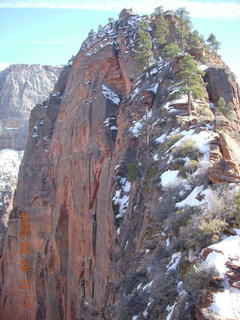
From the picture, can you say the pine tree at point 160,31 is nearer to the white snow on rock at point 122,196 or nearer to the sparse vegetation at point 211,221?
the white snow on rock at point 122,196

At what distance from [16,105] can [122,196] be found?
108976 mm

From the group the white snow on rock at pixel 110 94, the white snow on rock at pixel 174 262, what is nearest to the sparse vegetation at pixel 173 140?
the white snow on rock at pixel 174 262

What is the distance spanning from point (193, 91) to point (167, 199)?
12447mm

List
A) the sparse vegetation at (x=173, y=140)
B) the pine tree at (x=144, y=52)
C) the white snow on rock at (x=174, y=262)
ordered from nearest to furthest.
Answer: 1. the white snow on rock at (x=174, y=262)
2. the sparse vegetation at (x=173, y=140)
3. the pine tree at (x=144, y=52)

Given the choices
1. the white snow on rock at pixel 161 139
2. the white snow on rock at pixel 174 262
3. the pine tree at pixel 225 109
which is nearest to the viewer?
the white snow on rock at pixel 174 262

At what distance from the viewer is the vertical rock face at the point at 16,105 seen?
100250mm

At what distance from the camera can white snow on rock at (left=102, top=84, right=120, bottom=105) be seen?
113 feet

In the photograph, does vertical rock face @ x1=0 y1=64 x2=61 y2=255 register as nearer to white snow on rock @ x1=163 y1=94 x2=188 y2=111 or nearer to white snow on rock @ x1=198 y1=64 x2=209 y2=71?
white snow on rock @ x1=198 y1=64 x2=209 y2=71

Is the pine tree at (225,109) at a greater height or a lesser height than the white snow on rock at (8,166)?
greater

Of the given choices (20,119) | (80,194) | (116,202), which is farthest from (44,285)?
(20,119)

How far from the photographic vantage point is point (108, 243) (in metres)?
22.8

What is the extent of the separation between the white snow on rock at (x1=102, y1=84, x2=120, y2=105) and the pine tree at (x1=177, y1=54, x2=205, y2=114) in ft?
34.6

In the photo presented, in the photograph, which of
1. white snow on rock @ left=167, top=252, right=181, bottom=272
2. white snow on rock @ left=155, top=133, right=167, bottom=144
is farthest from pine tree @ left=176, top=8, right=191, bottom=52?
white snow on rock @ left=167, top=252, right=181, bottom=272

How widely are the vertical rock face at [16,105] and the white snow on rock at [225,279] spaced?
87956mm
